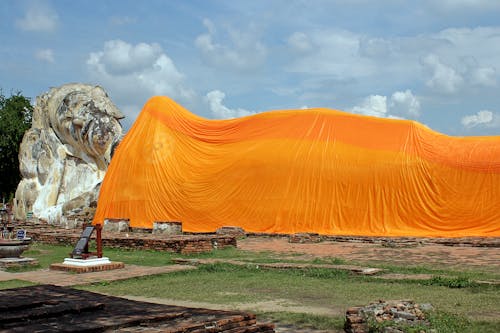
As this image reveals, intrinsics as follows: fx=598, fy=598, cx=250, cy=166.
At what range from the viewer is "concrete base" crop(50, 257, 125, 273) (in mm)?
10672

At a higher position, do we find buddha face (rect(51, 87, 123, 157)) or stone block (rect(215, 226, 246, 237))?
Result: buddha face (rect(51, 87, 123, 157))

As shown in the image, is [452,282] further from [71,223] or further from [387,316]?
[71,223]

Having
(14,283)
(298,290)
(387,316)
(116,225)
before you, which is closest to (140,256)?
(14,283)

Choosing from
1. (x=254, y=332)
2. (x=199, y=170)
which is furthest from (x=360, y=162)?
(x=254, y=332)

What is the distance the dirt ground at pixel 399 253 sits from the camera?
37.9 ft

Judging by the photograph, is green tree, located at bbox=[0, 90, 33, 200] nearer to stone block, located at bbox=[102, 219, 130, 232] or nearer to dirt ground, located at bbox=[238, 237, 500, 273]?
stone block, located at bbox=[102, 219, 130, 232]

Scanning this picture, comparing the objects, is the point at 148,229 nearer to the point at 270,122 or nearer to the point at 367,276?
the point at 270,122

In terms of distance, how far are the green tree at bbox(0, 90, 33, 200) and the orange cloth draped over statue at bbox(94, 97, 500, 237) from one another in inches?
627

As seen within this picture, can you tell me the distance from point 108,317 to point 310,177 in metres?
16.1

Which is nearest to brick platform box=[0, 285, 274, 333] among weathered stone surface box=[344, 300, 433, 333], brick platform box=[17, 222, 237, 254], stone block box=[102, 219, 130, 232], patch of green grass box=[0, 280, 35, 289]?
weathered stone surface box=[344, 300, 433, 333]

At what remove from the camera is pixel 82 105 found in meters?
27.2

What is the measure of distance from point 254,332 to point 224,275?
16.3 feet

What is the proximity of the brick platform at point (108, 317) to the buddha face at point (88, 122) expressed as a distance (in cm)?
2210

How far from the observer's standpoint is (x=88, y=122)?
88.5ft
